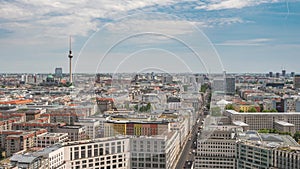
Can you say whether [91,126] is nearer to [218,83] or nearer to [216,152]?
[216,152]

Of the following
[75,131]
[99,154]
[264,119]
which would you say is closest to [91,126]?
[75,131]

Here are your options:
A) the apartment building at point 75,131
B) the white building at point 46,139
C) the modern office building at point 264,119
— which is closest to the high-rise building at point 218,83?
the apartment building at point 75,131

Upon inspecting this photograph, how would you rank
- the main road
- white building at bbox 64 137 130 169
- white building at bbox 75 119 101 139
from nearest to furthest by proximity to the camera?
white building at bbox 64 137 130 169 < the main road < white building at bbox 75 119 101 139

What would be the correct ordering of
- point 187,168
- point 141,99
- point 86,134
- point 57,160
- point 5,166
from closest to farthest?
point 5,166 → point 57,160 → point 187,168 → point 86,134 → point 141,99

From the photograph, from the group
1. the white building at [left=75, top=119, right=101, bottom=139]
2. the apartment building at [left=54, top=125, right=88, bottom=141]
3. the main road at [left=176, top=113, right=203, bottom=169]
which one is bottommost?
the main road at [left=176, top=113, right=203, bottom=169]

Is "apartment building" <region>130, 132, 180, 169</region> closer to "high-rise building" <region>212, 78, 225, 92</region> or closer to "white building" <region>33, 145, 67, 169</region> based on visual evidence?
"white building" <region>33, 145, 67, 169</region>

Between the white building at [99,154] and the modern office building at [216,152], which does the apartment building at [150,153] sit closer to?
the white building at [99,154]

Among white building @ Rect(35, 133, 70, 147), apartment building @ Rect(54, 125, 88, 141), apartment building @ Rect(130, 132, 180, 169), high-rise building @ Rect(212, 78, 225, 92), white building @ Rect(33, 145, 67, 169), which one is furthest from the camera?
apartment building @ Rect(54, 125, 88, 141)

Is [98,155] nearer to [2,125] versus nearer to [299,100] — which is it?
[2,125]

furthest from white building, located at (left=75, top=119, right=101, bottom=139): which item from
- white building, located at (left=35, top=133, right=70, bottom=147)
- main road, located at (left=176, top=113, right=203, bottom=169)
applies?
main road, located at (left=176, top=113, right=203, bottom=169)

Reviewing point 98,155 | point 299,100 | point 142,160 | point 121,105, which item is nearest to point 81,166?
point 98,155

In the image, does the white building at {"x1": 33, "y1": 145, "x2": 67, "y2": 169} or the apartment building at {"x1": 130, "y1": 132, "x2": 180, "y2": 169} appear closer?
the white building at {"x1": 33, "y1": 145, "x2": 67, "y2": 169}
